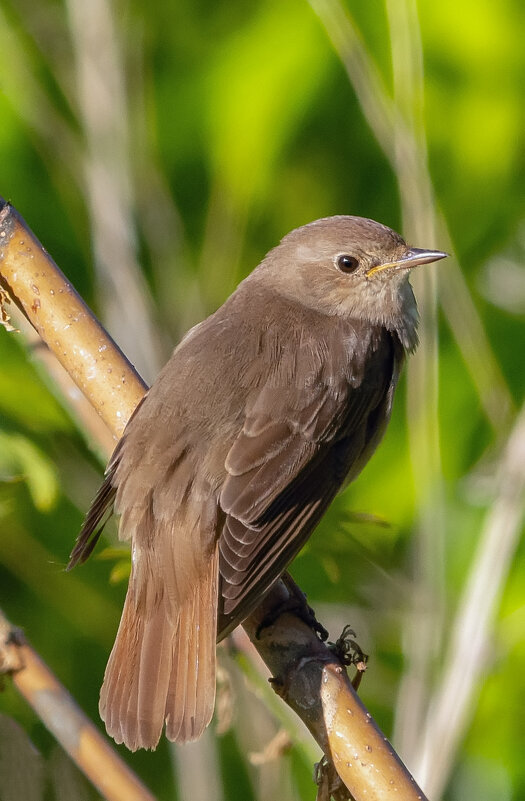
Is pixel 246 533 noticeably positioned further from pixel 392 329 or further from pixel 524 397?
pixel 524 397

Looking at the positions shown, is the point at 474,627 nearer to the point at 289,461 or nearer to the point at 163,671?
the point at 289,461

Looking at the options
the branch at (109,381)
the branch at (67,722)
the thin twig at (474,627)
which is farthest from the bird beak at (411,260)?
the branch at (67,722)

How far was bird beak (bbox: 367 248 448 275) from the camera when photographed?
372cm

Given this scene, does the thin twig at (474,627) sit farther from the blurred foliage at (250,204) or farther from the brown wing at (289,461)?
the brown wing at (289,461)

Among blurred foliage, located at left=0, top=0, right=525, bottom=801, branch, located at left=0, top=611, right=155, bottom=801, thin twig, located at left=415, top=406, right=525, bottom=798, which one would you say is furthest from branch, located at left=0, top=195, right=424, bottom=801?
blurred foliage, located at left=0, top=0, right=525, bottom=801

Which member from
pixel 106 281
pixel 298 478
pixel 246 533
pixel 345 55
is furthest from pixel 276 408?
pixel 345 55

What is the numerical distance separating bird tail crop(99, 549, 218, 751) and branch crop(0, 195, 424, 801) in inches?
5.2

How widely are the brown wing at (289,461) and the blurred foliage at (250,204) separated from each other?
0.73m

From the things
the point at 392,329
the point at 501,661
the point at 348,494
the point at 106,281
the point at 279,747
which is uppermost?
the point at 106,281

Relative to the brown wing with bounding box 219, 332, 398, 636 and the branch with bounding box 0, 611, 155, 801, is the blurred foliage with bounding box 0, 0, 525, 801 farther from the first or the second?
the branch with bounding box 0, 611, 155, 801

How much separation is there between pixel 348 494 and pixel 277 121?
1.49 m

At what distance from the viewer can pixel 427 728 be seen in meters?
3.65

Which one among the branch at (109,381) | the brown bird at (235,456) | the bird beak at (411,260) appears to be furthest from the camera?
the bird beak at (411,260)

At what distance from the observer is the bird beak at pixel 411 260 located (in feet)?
12.2
